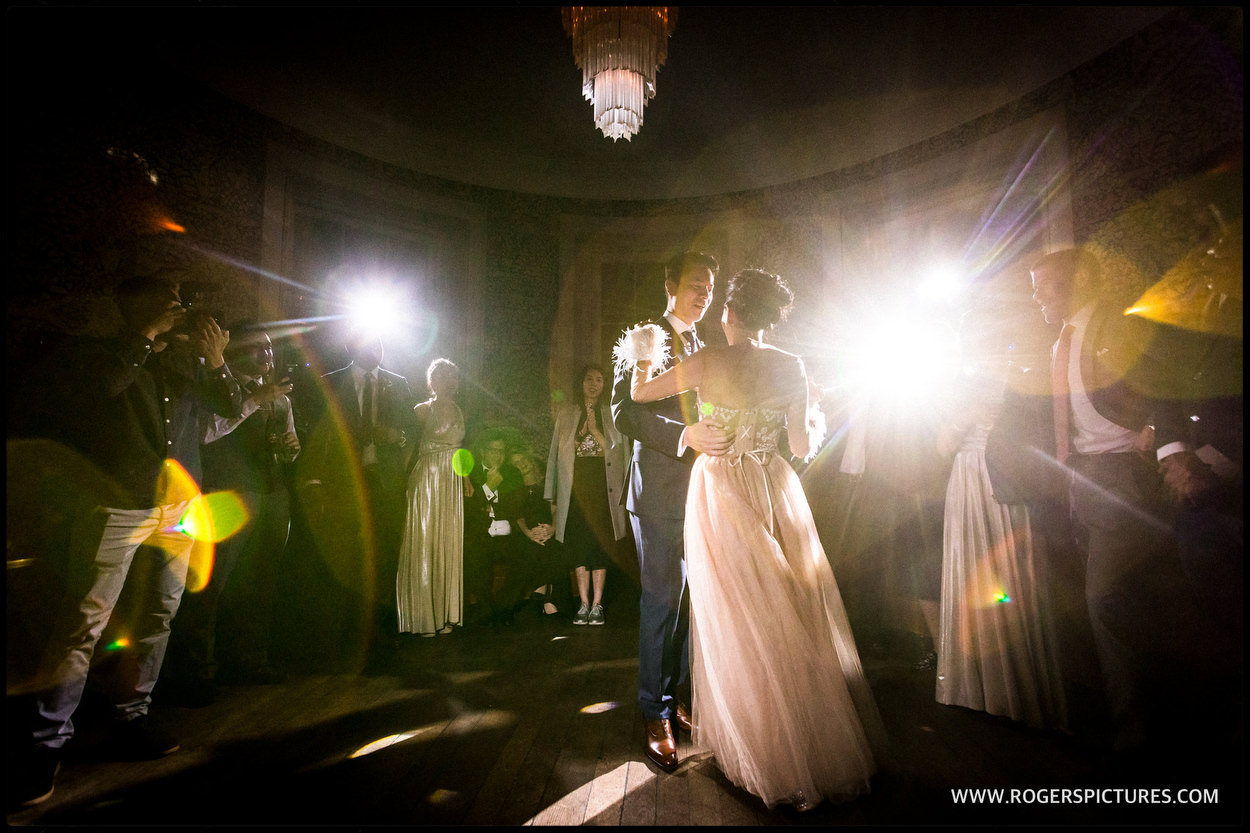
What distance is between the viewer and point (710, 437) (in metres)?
1.89

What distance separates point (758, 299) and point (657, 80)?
3.33 metres

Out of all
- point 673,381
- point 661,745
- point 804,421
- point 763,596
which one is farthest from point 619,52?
point 661,745

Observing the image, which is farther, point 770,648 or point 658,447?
point 658,447

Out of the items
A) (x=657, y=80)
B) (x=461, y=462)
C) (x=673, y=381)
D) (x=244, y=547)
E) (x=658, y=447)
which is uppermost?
(x=657, y=80)

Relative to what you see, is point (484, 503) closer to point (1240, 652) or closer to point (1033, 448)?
point (1033, 448)

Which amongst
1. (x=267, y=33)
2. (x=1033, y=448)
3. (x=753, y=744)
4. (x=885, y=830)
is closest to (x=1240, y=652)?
(x=1033, y=448)

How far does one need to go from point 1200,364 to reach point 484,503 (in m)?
3.74

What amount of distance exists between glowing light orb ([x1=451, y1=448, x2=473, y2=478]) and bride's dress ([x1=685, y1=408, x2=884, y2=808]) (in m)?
2.14

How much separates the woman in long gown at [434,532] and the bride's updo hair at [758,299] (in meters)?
2.36

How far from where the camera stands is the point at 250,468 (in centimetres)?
268

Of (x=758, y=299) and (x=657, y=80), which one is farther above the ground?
(x=657, y=80)

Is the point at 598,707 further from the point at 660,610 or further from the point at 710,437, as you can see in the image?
the point at 710,437

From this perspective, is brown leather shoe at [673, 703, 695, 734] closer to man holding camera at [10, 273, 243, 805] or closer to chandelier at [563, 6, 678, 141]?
man holding camera at [10, 273, 243, 805]

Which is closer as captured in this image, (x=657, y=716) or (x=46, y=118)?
(x=657, y=716)
